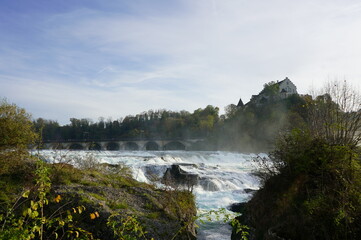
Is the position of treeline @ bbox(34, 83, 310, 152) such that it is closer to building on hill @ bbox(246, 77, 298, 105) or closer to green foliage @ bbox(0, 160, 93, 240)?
building on hill @ bbox(246, 77, 298, 105)

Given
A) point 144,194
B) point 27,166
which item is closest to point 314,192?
point 144,194

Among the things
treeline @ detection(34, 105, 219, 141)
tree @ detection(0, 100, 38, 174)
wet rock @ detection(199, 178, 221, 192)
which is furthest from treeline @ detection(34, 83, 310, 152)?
tree @ detection(0, 100, 38, 174)

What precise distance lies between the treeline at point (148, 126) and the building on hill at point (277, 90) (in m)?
16.9

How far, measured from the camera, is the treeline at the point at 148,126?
249 ft

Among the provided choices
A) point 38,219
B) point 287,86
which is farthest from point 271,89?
point 38,219

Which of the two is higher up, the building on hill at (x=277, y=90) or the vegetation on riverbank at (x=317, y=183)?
the building on hill at (x=277, y=90)

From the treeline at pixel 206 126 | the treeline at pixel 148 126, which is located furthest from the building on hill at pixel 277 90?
the treeline at pixel 148 126

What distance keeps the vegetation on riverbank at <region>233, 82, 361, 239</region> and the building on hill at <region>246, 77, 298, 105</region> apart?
192ft

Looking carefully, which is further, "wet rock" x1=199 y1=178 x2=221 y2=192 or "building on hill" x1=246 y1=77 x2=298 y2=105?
"building on hill" x1=246 y1=77 x2=298 y2=105

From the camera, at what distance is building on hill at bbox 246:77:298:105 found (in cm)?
6469

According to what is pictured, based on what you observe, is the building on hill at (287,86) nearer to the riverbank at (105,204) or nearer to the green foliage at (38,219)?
the riverbank at (105,204)

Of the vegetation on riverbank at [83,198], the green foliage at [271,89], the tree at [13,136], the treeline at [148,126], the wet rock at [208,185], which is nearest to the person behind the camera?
the vegetation on riverbank at [83,198]

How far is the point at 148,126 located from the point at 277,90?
42.3m

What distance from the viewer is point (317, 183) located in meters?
6.62
